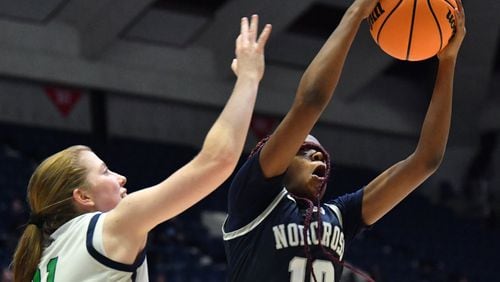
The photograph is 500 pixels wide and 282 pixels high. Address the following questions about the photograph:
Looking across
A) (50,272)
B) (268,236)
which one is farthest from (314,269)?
(50,272)

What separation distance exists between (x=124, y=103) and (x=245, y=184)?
39.1 feet

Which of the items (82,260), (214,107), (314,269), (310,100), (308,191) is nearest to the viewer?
(82,260)

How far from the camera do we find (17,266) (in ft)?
8.79

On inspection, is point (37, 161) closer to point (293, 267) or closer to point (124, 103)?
point (124, 103)

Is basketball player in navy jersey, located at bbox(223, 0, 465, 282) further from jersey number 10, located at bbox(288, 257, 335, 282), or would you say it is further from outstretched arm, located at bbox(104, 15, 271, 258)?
outstretched arm, located at bbox(104, 15, 271, 258)

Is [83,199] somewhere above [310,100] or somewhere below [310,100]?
below

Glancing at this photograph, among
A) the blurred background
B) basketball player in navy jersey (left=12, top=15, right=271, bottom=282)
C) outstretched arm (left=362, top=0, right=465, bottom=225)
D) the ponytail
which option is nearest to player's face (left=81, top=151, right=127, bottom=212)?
basketball player in navy jersey (left=12, top=15, right=271, bottom=282)

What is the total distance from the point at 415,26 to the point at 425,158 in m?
0.42

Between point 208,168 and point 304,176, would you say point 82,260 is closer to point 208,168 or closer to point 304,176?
point 208,168

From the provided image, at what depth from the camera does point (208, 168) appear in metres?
2.27

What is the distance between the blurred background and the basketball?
821 cm

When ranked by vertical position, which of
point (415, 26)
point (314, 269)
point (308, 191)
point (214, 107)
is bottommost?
point (214, 107)

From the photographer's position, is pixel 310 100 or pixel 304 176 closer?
pixel 310 100

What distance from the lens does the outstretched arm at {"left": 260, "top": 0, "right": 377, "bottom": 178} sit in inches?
105
